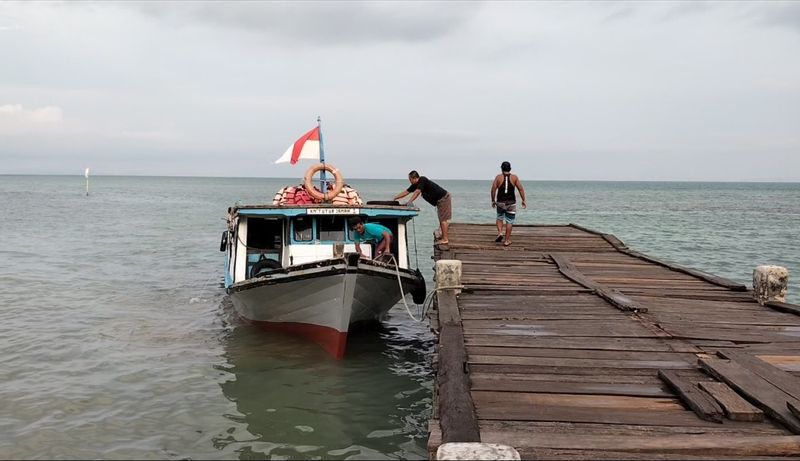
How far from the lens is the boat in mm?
10336

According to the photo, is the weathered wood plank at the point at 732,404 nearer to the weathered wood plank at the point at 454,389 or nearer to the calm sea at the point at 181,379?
the weathered wood plank at the point at 454,389

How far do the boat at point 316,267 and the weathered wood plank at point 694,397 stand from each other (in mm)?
5484

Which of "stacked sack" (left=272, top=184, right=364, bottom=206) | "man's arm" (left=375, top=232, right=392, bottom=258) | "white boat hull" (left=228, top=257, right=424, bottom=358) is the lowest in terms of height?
"white boat hull" (left=228, top=257, right=424, bottom=358)

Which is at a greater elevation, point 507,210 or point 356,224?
point 507,210

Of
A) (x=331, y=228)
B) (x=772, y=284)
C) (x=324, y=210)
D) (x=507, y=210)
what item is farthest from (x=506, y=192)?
(x=772, y=284)

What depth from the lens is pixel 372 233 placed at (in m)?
12.2

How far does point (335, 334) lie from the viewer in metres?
10.4

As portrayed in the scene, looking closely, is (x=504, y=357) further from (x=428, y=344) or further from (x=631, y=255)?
(x=631, y=255)

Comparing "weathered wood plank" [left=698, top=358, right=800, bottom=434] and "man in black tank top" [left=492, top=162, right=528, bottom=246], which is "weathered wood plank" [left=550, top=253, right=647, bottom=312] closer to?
"man in black tank top" [left=492, top=162, right=528, bottom=246]

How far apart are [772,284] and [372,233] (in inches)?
273

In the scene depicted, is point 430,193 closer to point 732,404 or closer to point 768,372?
point 768,372

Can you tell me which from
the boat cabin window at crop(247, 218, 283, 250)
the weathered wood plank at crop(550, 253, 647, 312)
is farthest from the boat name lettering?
the weathered wood plank at crop(550, 253, 647, 312)

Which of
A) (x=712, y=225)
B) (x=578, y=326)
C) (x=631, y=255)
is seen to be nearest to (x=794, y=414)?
(x=578, y=326)

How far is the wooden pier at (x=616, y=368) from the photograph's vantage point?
15.1 feet
